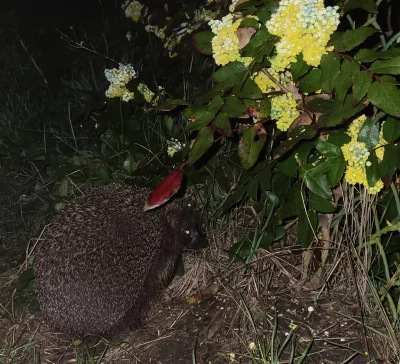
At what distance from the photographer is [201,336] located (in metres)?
3.33

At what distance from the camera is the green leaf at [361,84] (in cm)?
198

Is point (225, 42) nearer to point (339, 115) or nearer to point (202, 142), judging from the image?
point (202, 142)

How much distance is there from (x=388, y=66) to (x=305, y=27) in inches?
12.8

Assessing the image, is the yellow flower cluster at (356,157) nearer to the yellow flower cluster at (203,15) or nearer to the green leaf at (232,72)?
the green leaf at (232,72)

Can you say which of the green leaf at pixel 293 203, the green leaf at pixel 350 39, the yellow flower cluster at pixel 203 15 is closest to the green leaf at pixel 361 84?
the green leaf at pixel 350 39

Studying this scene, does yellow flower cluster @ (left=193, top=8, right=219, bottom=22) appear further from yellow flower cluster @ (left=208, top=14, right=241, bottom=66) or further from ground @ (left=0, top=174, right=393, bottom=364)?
yellow flower cluster @ (left=208, top=14, right=241, bottom=66)

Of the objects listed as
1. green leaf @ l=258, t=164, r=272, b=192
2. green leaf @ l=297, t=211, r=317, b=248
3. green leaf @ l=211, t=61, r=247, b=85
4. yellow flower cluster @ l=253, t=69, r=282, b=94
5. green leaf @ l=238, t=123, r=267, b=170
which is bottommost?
green leaf @ l=297, t=211, r=317, b=248

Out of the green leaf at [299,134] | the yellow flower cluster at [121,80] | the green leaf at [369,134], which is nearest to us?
the green leaf at [299,134]

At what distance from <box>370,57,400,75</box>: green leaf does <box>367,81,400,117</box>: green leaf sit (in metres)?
0.04

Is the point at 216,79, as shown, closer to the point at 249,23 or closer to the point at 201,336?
Result: the point at 249,23

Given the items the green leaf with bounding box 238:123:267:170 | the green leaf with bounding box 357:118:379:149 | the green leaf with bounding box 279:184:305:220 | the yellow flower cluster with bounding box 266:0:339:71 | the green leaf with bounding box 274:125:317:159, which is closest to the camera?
the yellow flower cluster with bounding box 266:0:339:71

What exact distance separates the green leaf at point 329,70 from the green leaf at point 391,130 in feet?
1.57

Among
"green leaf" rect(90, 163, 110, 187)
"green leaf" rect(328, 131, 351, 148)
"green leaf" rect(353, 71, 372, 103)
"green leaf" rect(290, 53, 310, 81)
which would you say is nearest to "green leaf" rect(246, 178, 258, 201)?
"green leaf" rect(328, 131, 351, 148)

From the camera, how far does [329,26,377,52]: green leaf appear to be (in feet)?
6.61
